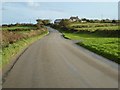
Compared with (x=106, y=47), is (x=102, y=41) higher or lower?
lower

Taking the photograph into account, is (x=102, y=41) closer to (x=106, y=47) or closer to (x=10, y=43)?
(x=106, y=47)

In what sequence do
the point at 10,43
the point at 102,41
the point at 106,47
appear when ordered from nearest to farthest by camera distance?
the point at 106,47 < the point at 10,43 < the point at 102,41

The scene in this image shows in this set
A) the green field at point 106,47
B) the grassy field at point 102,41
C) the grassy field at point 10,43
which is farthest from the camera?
the grassy field at point 102,41

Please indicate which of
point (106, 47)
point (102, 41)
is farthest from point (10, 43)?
point (102, 41)

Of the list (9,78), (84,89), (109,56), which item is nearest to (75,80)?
(84,89)

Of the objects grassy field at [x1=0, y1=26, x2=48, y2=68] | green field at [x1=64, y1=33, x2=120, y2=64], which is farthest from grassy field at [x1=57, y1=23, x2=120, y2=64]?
grassy field at [x1=0, y1=26, x2=48, y2=68]

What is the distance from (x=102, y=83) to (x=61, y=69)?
4.34 m

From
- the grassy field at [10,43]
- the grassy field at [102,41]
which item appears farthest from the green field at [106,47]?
the grassy field at [10,43]

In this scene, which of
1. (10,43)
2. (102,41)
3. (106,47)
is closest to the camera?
(106,47)

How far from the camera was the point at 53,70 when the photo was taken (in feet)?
51.7

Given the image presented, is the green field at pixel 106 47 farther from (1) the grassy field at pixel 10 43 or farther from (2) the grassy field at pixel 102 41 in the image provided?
(1) the grassy field at pixel 10 43

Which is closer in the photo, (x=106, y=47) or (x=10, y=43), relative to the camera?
(x=106, y=47)

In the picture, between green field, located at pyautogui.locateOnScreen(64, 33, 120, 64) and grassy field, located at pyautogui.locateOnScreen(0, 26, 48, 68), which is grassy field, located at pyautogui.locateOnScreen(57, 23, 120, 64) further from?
grassy field, located at pyautogui.locateOnScreen(0, 26, 48, 68)

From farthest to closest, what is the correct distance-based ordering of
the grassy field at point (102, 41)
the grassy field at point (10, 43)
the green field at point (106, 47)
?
the grassy field at point (102, 41) → the green field at point (106, 47) → the grassy field at point (10, 43)
